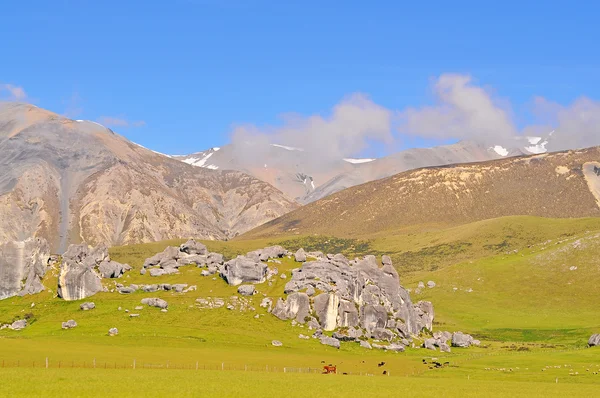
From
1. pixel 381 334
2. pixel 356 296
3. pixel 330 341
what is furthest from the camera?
pixel 356 296

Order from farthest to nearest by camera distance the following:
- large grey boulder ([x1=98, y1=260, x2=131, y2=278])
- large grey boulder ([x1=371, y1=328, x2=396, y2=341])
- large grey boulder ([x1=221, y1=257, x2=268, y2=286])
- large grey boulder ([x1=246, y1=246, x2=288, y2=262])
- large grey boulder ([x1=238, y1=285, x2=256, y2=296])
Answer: large grey boulder ([x1=246, y1=246, x2=288, y2=262]) < large grey boulder ([x1=98, y1=260, x2=131, y2=278]) < large grey boulder ([x1=221, y1=257, x2=268, y2=286]) < large grey boulder ([x1=238, y1=285, x2=256, y2=296]) < large grey boulder ([x1=371, y1=328, x2=396, y2=341])

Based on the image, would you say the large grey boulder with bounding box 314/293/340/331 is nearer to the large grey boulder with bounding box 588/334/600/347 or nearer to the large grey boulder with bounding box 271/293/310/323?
the large grey boulder with bounding box 271/293/310/323

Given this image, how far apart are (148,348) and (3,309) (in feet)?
150

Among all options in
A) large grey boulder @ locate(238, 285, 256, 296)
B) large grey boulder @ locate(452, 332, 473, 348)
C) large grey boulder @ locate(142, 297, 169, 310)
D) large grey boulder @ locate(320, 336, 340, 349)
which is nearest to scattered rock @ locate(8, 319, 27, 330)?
large grey boulder @ locate(142, 297, 169, 310)

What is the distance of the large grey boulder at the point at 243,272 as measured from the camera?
146m

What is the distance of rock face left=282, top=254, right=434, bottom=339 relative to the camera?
136625mm

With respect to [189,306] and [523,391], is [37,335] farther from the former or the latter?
[523,391]

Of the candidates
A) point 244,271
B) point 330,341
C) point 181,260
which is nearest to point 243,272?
point 244,271

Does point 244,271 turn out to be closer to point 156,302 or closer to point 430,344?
point 156,302

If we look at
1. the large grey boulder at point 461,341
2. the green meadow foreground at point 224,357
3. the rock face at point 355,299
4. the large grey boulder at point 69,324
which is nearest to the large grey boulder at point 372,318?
the rock face at point 355,299

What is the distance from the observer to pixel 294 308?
136375mm

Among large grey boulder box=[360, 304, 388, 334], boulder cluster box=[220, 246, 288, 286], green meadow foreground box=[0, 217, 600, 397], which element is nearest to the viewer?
green meadow foreground box=[0, 217, 600, 397]

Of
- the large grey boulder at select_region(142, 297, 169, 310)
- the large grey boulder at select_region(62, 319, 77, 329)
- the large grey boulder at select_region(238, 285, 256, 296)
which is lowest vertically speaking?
the large grey boulder at select_region(62, 319, 77, 329)

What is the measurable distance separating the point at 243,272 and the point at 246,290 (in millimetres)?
6369
